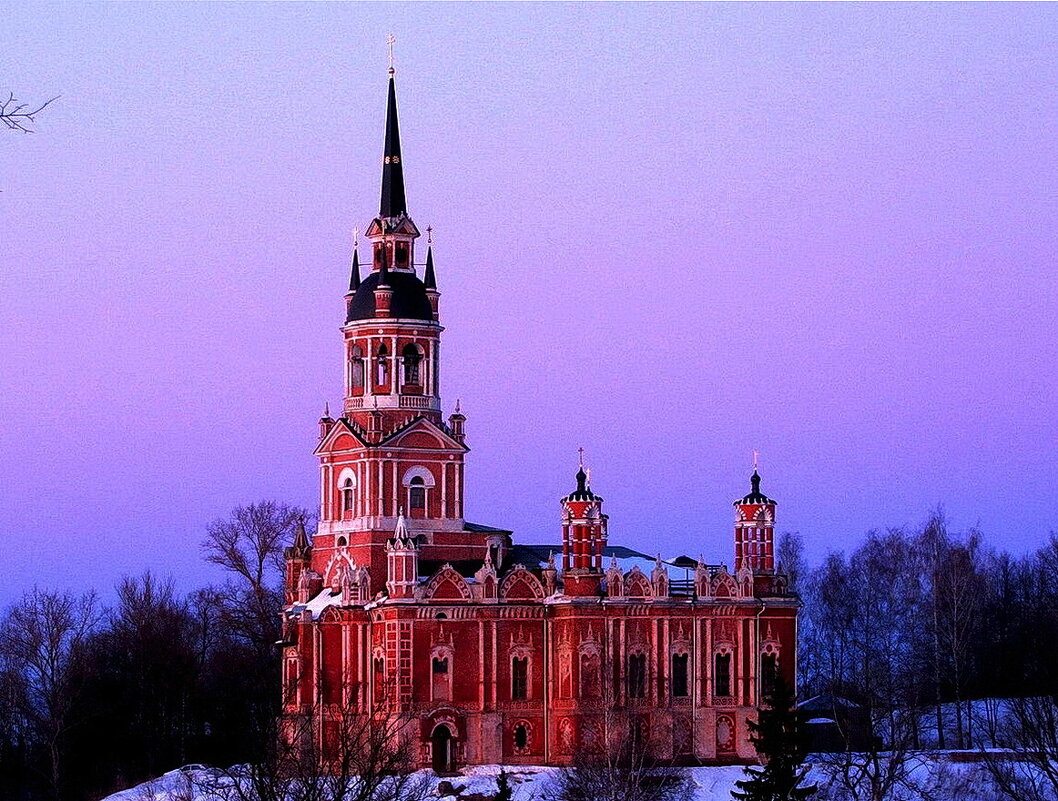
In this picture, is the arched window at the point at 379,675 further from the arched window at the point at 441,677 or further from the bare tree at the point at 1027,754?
the bare tree at the point at 1027,754

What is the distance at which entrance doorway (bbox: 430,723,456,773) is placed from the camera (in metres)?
71.8

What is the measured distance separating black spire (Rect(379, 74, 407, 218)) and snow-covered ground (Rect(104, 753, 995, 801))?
1805 centimetres

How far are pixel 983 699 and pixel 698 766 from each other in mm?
16398

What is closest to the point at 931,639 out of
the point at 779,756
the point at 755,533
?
the point at 755,533

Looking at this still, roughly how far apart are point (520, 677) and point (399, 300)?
40.4 ft

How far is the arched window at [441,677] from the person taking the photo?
72.0 meters

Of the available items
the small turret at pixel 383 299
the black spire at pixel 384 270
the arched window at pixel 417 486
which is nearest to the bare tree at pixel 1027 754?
the arched window at pixel 417 486

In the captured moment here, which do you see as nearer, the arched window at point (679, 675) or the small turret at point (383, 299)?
the arched window at point (679, 675)

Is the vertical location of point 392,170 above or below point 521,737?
above

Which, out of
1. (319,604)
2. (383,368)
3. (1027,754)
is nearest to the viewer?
(1027,754)

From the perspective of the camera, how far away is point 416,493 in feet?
250

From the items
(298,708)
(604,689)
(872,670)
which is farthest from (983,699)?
(298,708)

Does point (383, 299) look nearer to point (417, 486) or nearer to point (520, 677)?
point (417, 486)

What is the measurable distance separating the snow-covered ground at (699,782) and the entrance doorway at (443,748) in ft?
2.56
